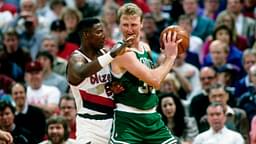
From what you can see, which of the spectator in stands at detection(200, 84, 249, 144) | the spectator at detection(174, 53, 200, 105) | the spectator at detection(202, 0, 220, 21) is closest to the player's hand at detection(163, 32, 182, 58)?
the spectator in stands at detection(200, 84, 249, 144)

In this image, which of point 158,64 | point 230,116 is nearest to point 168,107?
point 230,116

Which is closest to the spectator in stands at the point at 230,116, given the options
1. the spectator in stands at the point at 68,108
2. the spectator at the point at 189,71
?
the spectator at the point at 189,71

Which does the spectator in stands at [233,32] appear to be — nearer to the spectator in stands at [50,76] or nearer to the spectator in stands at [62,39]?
the spectator in stands at [62,39]

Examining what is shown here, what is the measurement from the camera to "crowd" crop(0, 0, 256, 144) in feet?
40.5

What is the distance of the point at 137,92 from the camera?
330 inches

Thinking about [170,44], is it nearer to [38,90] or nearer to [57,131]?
[57,131]

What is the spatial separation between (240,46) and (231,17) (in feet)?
1.63

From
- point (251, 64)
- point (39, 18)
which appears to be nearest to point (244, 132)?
point (251, 64)

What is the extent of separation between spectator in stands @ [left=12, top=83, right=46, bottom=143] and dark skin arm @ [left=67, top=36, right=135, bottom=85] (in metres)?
4.07

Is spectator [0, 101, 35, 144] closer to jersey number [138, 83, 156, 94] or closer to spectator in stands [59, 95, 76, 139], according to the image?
spectator in stands [59, 95, 76, 139]

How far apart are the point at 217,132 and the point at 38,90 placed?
3061mm

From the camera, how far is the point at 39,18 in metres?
16.3

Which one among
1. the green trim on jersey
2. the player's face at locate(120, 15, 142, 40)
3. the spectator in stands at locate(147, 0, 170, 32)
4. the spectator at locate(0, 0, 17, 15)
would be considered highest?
the player's face at locate(120, 15, 142, 40)

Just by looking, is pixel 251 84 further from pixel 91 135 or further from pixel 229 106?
pixel 91 135
